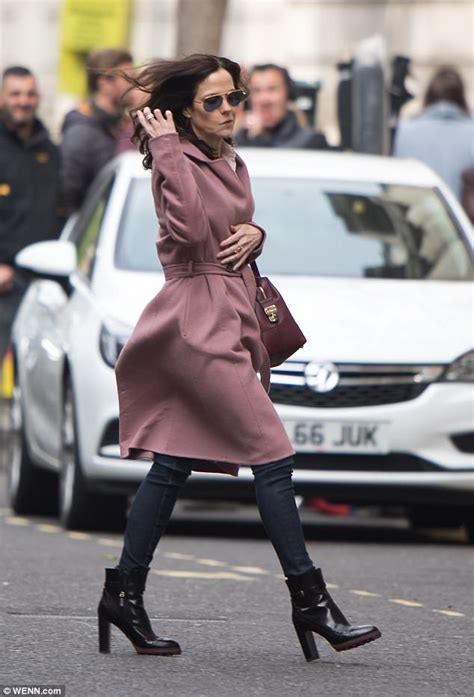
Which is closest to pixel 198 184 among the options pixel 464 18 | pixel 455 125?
pixel 455 125

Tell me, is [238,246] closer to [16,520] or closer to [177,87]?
[177,87]

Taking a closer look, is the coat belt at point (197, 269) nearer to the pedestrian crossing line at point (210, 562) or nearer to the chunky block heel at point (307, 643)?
the chunky block heel at point (307, 643)

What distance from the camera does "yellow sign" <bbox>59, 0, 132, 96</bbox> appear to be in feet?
79.3

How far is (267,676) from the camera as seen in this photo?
5.84 m

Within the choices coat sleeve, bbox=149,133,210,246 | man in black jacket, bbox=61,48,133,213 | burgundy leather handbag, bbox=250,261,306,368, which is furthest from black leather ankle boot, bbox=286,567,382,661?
man in black jacket, bbox=61,48,133,213

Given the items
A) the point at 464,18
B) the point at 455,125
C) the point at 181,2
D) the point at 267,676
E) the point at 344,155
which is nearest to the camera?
the point at 267,676

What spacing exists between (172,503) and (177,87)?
1.08 meters

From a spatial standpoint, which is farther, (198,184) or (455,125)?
(455,125)

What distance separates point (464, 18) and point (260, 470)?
643 inches

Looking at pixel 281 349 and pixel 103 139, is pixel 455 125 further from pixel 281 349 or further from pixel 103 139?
pixel 281 349

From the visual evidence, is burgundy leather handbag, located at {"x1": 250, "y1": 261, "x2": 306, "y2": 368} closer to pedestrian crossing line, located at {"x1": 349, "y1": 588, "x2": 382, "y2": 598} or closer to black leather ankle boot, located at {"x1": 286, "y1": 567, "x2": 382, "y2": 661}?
black leather ankle boot, located at {"x1": 286, "y1": 567, "x2": 382, "y2": 661}

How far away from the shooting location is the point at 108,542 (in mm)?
9297

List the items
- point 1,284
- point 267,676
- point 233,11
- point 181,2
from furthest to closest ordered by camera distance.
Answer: point 233,11 < point 181,2 < point 1,284 < point 267,676

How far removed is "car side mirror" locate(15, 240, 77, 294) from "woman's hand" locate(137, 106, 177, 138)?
3936 millimetres
